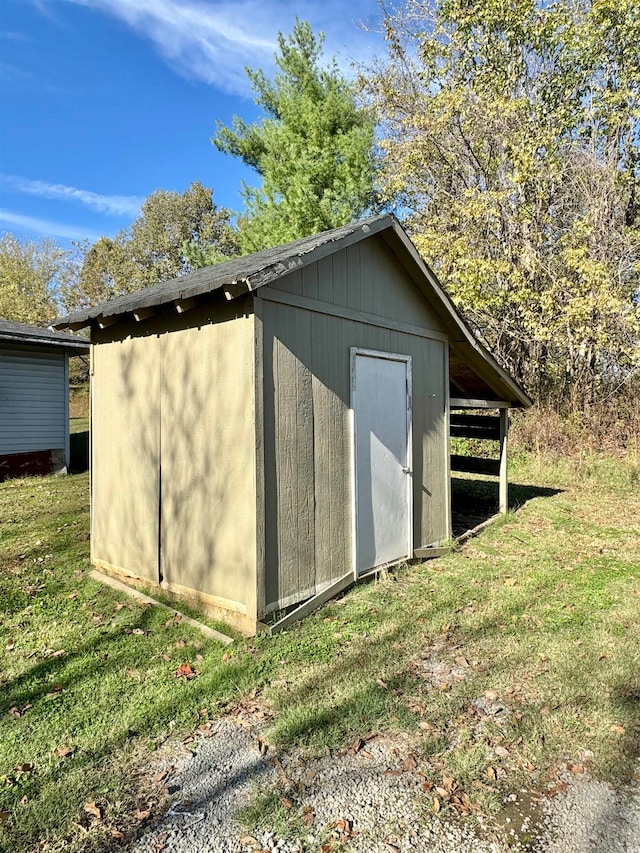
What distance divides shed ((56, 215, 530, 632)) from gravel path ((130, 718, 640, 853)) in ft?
4.66

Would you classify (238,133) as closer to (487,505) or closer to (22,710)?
(487,505)

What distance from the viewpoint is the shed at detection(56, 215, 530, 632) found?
4.02 m

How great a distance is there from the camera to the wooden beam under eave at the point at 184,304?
13.3ft

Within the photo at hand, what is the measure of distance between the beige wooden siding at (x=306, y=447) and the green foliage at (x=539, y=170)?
7928mm

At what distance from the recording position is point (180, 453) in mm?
4578

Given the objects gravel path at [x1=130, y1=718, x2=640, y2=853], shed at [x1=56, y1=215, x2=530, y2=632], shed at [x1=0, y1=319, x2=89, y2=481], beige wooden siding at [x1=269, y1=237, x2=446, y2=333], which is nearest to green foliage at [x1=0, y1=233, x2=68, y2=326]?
shed at [x1=0, y1=319, x2=89, y2=481]

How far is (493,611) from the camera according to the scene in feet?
15.0

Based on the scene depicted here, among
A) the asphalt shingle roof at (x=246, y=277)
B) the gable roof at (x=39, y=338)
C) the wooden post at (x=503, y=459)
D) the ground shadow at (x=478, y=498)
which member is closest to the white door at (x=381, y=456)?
the asphalt shingle roof at (x=246, y=277)

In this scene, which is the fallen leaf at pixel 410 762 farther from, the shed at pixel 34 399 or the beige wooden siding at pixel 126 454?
the shed at pixel 34 399

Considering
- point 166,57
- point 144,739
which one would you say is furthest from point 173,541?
point 166,57

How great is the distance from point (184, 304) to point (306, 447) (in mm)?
1574

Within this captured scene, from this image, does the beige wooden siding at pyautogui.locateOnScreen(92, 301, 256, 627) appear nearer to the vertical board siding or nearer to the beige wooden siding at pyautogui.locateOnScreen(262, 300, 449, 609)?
the vertical board siding

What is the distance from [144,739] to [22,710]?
90 cm

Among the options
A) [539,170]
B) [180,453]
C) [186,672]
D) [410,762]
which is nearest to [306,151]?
[539,170]
